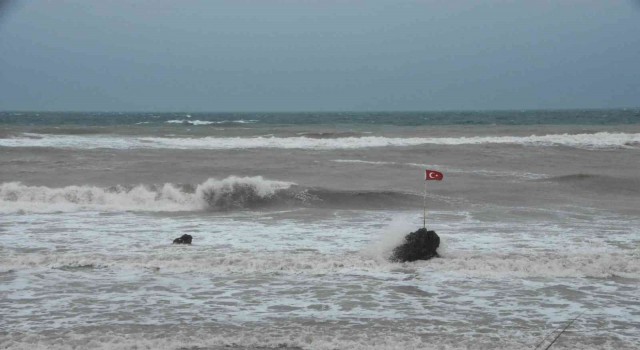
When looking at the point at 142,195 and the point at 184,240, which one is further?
Result: the point at 142,195

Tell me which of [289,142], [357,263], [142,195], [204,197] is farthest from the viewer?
[289,142]

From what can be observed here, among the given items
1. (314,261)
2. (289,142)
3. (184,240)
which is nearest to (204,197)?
(184,240)

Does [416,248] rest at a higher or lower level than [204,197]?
higher

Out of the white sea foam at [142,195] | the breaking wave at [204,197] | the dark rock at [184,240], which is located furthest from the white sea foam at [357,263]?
the white sea foam at [142,195]

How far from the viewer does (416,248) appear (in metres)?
10.1

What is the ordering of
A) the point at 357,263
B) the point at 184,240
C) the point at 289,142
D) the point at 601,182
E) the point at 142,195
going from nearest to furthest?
1. the point at 357,263
2. the point at 184,240
3. the point at 142,195
4. the point at 601,182
5. the point at 289,142

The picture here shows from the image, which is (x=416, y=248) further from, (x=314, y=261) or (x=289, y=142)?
(x=289, y=142)

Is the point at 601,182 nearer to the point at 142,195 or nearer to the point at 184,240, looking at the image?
the point at 142,195

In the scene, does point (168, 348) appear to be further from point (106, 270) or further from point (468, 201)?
point (468, 201)

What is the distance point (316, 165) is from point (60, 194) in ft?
35.2

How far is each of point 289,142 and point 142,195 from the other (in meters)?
21.5

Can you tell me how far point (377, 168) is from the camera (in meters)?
25.7

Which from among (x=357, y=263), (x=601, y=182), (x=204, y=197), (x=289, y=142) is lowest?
(x=601, y=182)

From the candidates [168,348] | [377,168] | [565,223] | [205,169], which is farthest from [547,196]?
[168,348]
